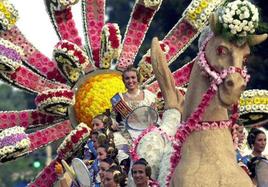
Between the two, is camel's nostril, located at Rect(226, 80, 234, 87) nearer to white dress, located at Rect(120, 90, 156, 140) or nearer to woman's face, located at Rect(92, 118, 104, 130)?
white dress, located at Rect(120, 90, 156, 140)

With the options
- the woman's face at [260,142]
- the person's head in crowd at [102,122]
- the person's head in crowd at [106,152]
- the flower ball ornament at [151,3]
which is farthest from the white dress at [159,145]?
the flower ball ornament at [151,3]

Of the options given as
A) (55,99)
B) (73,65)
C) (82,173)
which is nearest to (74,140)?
(55,99)

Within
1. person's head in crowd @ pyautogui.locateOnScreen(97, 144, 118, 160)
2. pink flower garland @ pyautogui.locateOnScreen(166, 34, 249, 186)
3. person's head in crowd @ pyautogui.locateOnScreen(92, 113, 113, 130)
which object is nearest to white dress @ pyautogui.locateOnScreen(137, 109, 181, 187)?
pink flower garland @ pyautogui.locateOnScreen(166, 34, 249, 186)

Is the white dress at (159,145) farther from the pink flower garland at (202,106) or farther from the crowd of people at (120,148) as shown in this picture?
the pink flower garland at (202,106)

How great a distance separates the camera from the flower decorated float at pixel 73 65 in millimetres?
15492

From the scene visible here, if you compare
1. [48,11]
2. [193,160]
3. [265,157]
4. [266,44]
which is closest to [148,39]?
[266,44]

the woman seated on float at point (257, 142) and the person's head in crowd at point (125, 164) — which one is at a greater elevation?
the woman seated on float at point (257, 142)

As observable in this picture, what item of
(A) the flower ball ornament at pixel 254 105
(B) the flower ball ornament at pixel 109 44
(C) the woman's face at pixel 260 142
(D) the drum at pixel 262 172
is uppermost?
(B) the flower ball ornament at pixel 109 44

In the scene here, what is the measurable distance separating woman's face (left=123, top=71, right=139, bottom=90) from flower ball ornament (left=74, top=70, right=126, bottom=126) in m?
1.27

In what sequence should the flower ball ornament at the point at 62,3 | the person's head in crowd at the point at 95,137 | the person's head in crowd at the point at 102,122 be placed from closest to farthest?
the person's head in crowd at the point at 95,137, the person's head in crowd at the point at 102,122, the flower ball ornament at the point at 62,3

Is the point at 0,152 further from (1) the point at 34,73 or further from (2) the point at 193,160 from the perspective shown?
(2) the point at 193,160

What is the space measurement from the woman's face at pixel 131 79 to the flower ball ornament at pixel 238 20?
281 cm

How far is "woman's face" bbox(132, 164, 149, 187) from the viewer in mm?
11453

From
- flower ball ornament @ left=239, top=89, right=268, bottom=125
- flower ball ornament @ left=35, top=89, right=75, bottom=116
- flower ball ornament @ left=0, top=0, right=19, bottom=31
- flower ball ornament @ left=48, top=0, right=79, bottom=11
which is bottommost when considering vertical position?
flower ball ornament @ left=239, top=89, right=268, bottom=125
